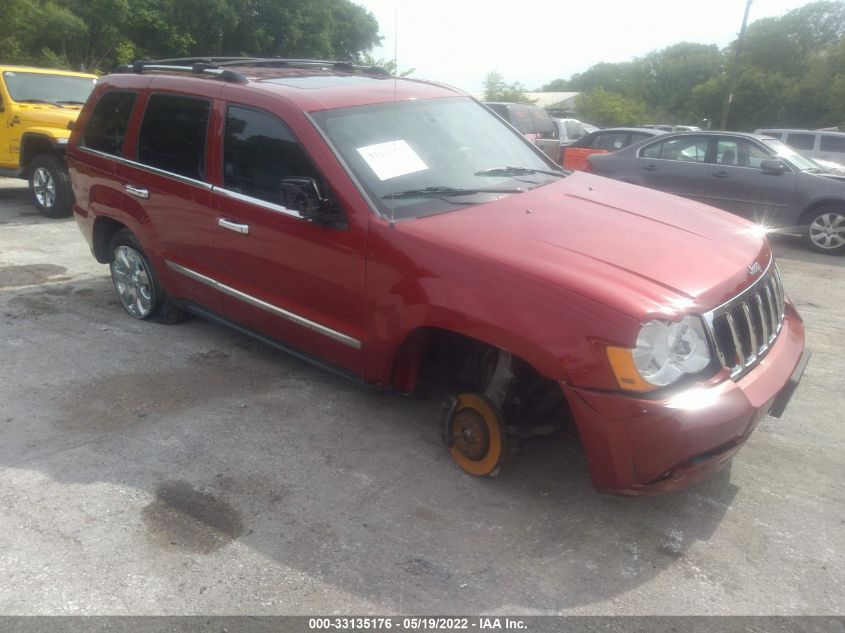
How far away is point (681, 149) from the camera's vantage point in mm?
10398

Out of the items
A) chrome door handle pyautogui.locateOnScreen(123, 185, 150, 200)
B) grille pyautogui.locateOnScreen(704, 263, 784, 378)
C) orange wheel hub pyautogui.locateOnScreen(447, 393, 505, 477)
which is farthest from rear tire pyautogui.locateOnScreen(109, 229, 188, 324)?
grille pyautogui.locateOnScreen(704, 263, 784, 378)

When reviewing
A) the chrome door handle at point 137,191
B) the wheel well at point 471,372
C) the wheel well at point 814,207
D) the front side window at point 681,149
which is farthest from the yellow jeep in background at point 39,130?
the wheel well at point 814,207

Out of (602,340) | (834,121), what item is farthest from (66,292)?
(834,121)

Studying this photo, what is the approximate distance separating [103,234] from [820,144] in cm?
1464

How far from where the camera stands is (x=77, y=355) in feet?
16.0

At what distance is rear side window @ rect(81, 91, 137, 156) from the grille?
4093 mm

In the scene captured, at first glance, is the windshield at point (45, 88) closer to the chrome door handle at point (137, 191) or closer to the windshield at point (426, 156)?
the chrome door handle at point (137, 191)

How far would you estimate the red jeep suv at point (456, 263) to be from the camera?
9.38ft

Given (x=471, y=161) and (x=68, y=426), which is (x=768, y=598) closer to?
(x=471, y=161)

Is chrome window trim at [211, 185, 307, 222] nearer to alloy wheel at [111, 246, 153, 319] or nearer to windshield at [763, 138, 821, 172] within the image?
alloy wheel at [111, 246, 153, 319]

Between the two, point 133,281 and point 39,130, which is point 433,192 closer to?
point 133,281

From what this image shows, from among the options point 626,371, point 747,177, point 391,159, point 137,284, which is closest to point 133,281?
point 137,284

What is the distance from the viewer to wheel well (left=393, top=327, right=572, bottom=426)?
341 centimetres

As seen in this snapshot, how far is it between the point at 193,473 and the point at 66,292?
347 centimetres
